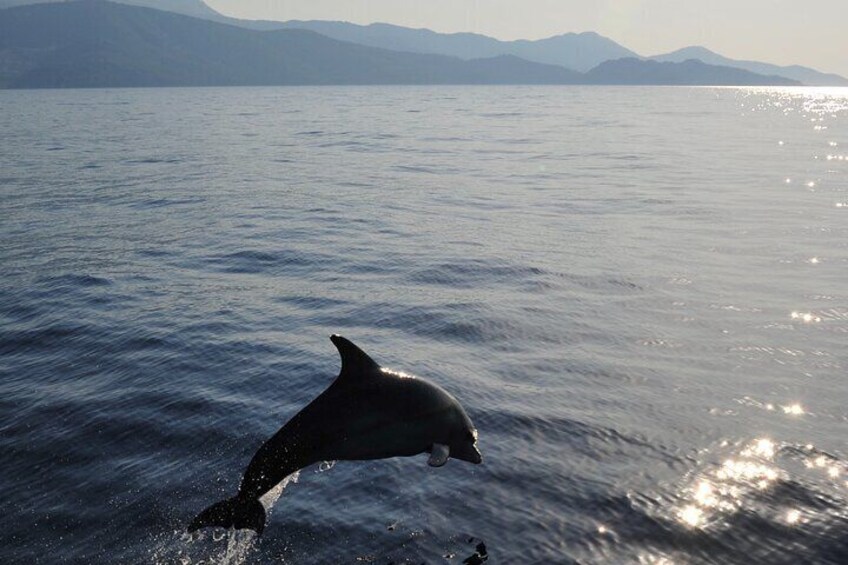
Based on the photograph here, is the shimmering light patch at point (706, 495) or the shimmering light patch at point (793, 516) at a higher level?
the shimmering light patch at point (793, 516)

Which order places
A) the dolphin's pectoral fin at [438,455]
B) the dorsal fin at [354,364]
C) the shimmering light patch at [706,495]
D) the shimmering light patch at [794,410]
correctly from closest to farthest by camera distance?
the dolphin's pectoral fin at [438,455]
the dorsal fin at [354,364]
the shimmering light patch at [706,495]
the shimmering light patch at [794,410]

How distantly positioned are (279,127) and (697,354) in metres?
84.6

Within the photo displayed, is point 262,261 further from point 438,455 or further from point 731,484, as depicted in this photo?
point 731,484

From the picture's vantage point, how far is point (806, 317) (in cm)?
1948

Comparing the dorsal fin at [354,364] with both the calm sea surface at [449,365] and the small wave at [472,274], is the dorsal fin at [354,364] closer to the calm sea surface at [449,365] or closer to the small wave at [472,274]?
the calm sea surface at [449,365]

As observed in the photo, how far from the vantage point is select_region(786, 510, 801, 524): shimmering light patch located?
1060cm

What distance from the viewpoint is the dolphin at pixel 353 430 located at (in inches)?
385

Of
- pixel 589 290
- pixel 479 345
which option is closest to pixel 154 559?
pixel 479 345

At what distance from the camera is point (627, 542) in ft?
33.3

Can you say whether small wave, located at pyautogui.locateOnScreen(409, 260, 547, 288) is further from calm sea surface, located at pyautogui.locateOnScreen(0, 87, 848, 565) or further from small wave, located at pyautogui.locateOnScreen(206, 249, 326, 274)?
small wave, located at pyautogui.locateOnScreen(206, 249, 326, 274)

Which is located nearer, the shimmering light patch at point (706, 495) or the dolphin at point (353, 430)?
the dolphin at point (353, 430)

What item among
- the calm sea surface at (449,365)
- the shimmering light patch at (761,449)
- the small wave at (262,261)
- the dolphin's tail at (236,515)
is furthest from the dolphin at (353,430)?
the small wave at (262,261)

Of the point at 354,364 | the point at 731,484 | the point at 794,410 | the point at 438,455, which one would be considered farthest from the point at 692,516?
the point at 354,364

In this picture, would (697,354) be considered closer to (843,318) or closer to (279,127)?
(843,318)
